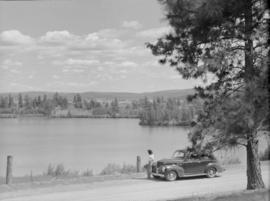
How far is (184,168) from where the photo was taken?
17.3 meters

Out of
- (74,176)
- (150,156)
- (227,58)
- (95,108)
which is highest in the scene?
(95,108)

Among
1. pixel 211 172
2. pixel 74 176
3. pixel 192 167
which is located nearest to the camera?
pixel 192 167

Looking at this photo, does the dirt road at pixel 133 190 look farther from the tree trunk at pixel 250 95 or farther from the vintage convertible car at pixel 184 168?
the tree trunk at pixel 250 95

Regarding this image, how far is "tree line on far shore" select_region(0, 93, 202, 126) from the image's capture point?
76188 millimetres

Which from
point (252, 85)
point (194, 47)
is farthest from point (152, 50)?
point (252, 85)

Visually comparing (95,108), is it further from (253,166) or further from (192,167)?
(253,166)

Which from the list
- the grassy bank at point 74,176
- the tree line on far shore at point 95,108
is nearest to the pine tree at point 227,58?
the grassy bank at point 74,176

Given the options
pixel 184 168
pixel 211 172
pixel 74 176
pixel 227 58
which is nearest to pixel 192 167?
→ pixel 184 168

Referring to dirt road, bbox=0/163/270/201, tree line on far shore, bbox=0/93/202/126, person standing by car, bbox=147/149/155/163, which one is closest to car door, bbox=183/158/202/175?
dirt road, bbox=0/163/270/201

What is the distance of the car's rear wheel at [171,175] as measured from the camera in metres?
16.9

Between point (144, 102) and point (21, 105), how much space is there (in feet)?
79.8

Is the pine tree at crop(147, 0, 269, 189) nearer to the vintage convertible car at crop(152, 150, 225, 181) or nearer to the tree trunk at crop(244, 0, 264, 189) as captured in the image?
the tree trunk at crop(244, 0, 264, 189)

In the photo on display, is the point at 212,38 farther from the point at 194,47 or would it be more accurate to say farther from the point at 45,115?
the point at 45,115

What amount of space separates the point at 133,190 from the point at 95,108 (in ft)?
316
